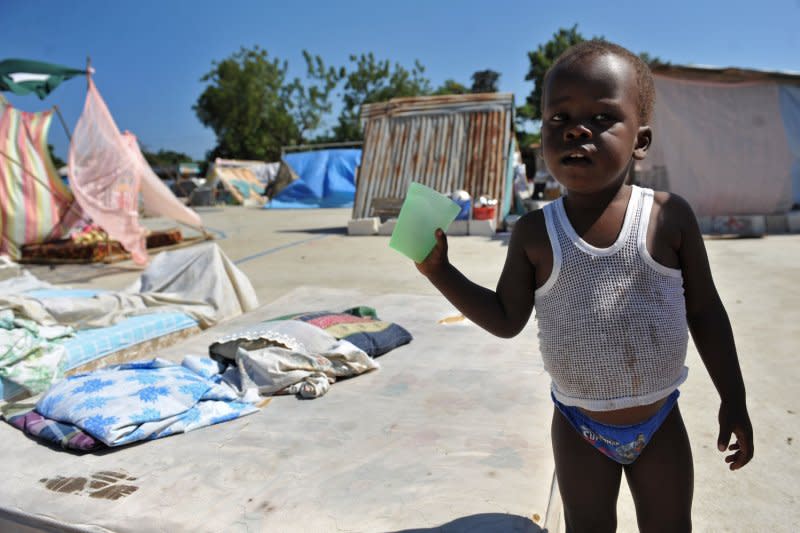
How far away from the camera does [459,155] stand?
38.9 ft

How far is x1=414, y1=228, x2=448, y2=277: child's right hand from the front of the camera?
4.87ft

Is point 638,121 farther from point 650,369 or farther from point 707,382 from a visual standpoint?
point 707,382

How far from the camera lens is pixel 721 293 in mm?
5426

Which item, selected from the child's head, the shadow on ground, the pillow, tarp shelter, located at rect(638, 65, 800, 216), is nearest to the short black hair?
the child's head

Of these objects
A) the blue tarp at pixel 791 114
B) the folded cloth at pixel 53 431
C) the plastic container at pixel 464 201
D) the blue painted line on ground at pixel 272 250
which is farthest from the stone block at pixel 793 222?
the folded cloth at pixel 53 431

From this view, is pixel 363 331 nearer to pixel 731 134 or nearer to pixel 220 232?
pixel 731 134

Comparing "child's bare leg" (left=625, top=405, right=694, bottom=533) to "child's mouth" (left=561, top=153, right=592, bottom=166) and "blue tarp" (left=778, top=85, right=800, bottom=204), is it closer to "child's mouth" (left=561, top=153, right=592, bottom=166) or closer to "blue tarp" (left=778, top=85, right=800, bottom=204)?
"child's mouth" (left=561, top=153, right=592, bottom=166)

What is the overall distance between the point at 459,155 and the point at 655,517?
35.4 ft

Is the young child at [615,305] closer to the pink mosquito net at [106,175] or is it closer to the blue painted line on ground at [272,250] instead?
the blue painted line on ground at [272,250]

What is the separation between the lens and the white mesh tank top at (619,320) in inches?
54.8

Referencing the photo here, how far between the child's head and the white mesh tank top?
0.16 metres

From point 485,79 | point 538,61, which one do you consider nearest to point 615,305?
point 538,61

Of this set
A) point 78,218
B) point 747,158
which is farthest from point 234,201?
point 747,158

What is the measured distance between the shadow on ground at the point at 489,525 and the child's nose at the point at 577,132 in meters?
1.15
